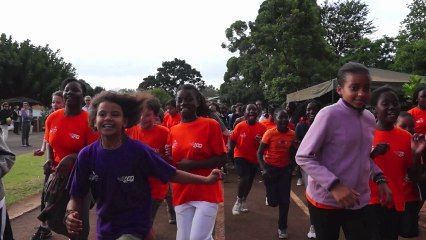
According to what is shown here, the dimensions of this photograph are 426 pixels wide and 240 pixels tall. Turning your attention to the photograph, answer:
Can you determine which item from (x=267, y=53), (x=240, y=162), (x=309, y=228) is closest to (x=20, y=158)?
(x=240, y=162)

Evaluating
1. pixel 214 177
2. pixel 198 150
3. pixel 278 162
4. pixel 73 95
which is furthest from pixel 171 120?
pixel 214 177

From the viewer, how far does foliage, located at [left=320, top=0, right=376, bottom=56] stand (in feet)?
170

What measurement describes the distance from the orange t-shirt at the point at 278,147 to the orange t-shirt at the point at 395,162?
2.52 meters

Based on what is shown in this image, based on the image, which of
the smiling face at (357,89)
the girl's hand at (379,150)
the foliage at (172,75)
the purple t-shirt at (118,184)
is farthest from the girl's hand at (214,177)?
the foliage at (172,75)

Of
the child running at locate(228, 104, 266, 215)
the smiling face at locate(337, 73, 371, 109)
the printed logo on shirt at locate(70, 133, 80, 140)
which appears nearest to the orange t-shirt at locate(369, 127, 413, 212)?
the smiling face at locate(337, 73, 371, 109)

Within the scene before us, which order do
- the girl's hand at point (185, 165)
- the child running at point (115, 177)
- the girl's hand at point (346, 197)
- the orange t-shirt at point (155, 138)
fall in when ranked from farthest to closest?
1. the orange t-shirt at point (155, 138)
2. the girl's hand at point (185, 165)
3. the child running at point (115, 177)
4. the girl's hand at point (346, 197)

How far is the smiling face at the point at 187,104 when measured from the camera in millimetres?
4301

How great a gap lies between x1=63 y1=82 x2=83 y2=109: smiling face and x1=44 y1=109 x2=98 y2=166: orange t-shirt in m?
0.15

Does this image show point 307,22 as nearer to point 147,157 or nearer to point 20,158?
point 20,158

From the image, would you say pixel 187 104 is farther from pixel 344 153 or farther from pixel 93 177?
pixel 344 153

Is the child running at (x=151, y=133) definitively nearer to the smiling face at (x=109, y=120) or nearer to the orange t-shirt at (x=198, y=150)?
the orange t-shirt at (x=198, y=150)

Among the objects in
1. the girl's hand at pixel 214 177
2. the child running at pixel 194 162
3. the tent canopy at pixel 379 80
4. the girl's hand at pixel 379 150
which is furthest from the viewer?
the tent canopy at pixel 379 80

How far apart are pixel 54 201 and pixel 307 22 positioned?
2475cm

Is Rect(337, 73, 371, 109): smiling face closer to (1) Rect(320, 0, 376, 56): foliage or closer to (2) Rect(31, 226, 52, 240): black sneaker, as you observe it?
(2) Rect(31, 226, 52, 240): black sneaker
